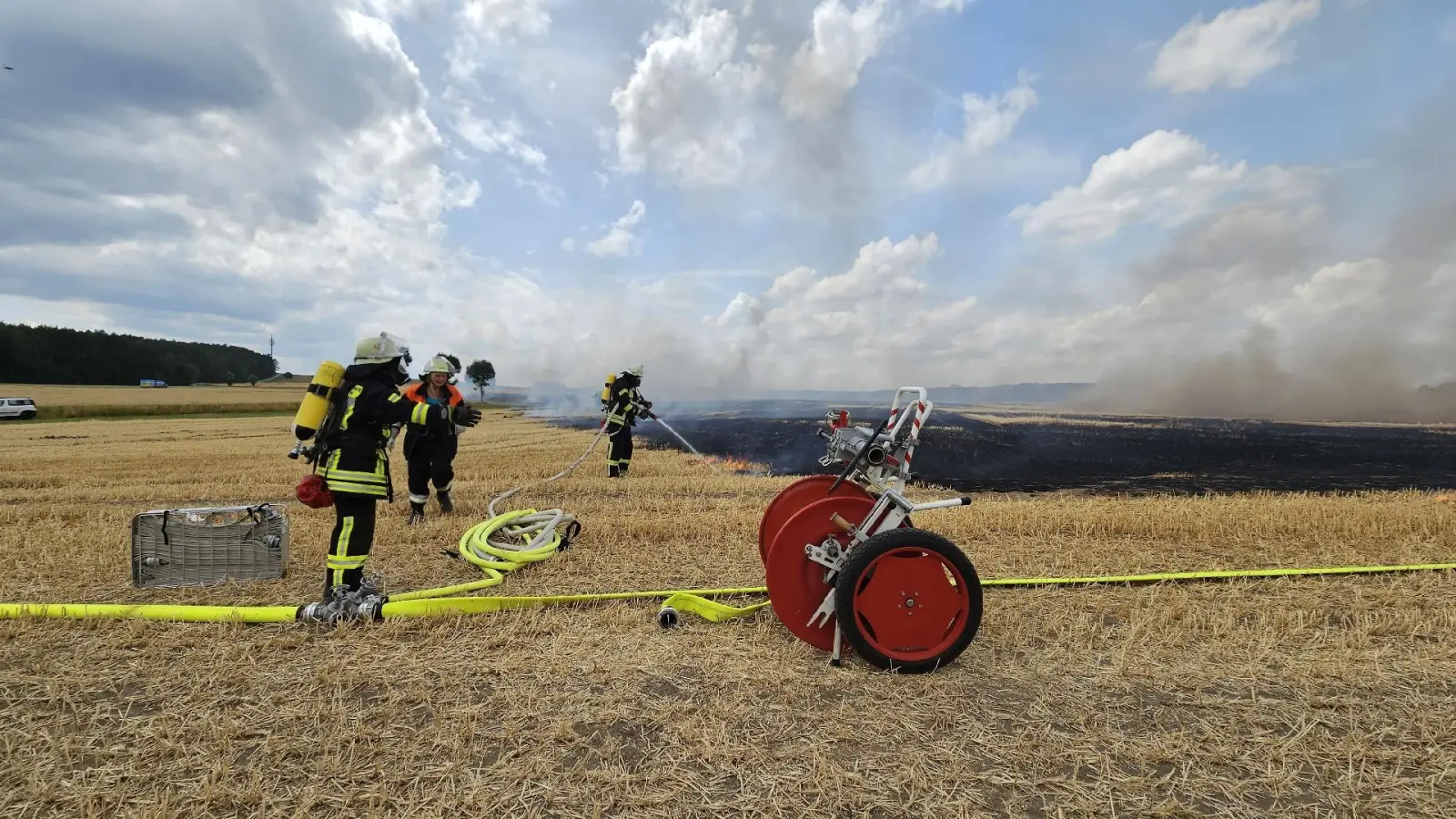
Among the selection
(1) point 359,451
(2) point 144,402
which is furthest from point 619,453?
(2) point 144,402

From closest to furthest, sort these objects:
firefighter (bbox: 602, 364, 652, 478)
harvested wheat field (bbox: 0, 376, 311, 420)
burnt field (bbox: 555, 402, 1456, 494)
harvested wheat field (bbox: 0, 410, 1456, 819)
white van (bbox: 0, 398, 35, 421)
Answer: harvested wheat field (bbox: 0, 410, 1456, 819), firefighter (bbox: 602, 364, 652, 478), burnt field (bbox: 555, 402, 1456, 494), white van (bbox: 0, 398, 35, 421), harvested wheat field (bbox: 0, 376, 311, 420)

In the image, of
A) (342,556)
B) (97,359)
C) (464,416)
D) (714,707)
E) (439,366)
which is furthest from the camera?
(97,359)

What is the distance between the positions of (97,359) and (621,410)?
Result: 9069 cm

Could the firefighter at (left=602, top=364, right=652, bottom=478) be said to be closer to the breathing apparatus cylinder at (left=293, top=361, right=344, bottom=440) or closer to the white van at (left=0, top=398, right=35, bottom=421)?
the breathing apparatus cylinder at (left=293, top=361, right=344, bottom=440)

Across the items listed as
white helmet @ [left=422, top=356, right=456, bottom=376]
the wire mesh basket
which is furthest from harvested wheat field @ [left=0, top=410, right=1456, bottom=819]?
white helmet @ [left=422, top=356, right=456, bottom=376]

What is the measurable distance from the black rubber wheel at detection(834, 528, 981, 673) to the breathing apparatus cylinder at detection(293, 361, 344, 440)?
425 centimetres

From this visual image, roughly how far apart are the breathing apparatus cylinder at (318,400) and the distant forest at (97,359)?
9027 centimetres

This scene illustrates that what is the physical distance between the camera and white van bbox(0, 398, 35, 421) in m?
39.2

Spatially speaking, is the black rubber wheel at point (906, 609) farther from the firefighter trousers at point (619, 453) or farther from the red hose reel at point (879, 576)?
the firefighter trousers at point (619, 453)

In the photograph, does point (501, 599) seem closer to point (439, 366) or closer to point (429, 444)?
point (429, 444)

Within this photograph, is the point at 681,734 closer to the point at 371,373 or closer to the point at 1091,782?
the point at 1091,782

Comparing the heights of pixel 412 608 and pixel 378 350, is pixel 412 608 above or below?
below

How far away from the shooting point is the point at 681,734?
12.3 feet

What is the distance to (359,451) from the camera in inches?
224
